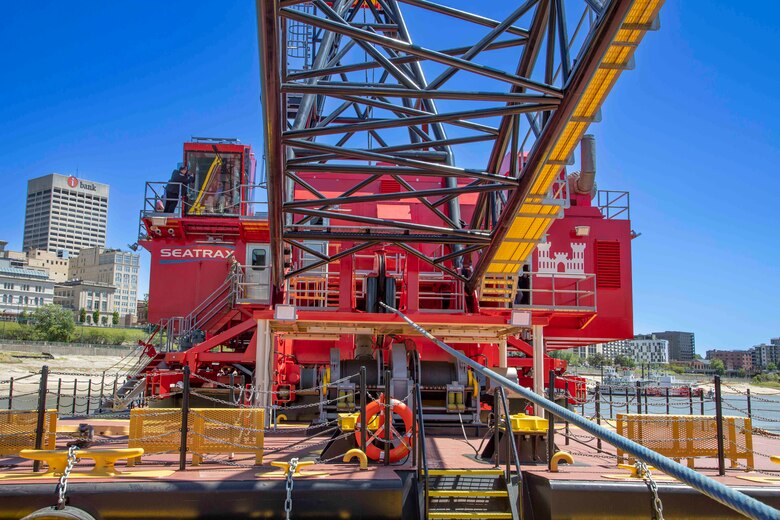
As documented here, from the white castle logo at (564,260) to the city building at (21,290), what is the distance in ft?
487

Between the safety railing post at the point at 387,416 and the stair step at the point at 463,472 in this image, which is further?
the safety railing post at the point at 387,416

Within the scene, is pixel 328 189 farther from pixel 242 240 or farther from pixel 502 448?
pixel 502 448

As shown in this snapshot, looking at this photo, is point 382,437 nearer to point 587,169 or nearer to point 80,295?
point 587,169

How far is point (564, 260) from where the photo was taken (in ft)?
61.0

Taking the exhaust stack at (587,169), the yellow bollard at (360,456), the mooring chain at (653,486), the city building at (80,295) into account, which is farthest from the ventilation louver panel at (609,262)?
the city building at (80,295)

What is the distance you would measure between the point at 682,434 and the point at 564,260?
1005 centimetres

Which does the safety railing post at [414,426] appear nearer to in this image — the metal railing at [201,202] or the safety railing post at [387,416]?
the safety railing post at [387,416]

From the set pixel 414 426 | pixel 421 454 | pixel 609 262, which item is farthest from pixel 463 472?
pixel 609 262

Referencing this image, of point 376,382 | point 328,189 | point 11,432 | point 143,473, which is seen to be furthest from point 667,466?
point 328,189

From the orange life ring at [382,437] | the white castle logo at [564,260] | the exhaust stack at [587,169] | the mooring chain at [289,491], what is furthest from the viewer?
the exhaust stack at [587,169]

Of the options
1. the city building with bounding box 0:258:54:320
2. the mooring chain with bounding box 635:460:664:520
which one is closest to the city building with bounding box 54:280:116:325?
the city building with bounding box 0:258:54:320

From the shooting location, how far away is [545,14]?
9102 millimetres

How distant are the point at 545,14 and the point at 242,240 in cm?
1280

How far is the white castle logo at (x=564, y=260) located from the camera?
60.4 feet
